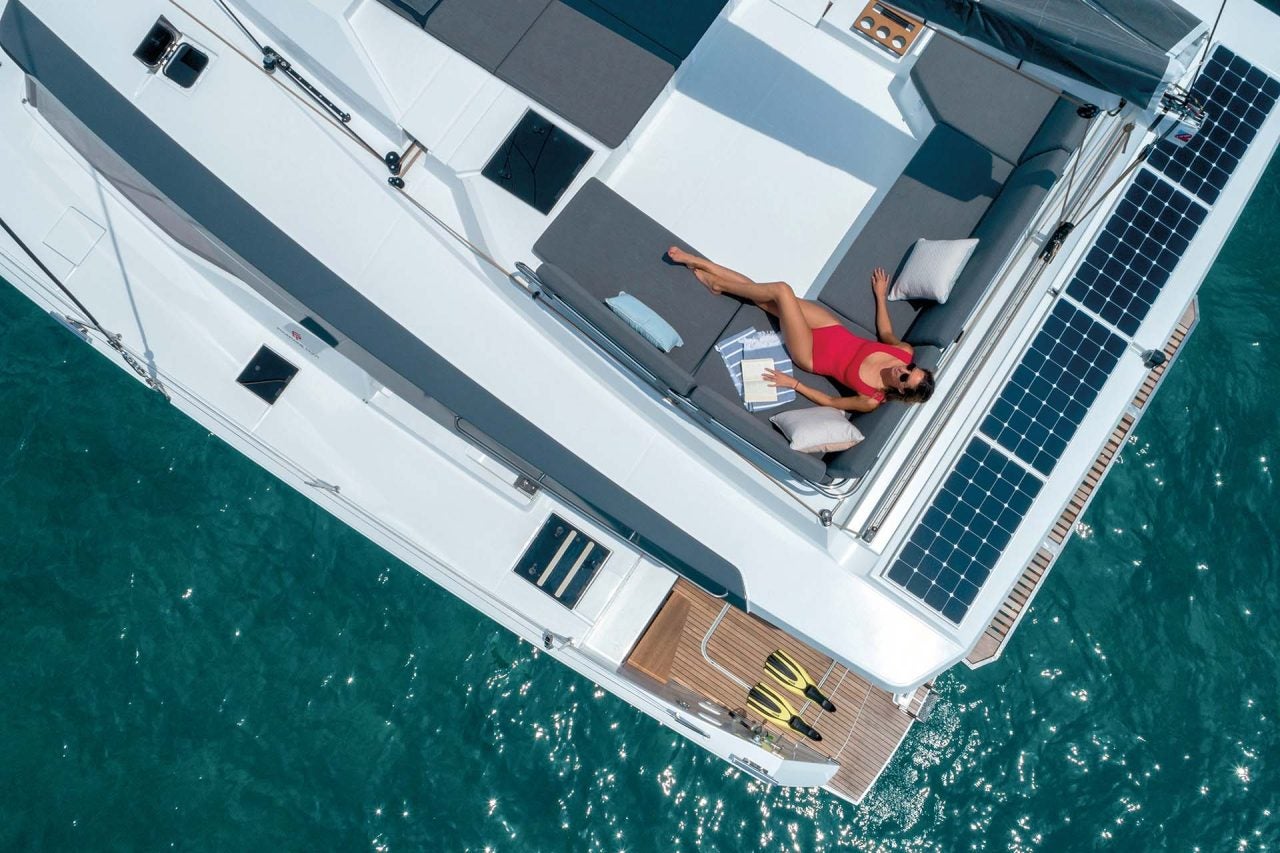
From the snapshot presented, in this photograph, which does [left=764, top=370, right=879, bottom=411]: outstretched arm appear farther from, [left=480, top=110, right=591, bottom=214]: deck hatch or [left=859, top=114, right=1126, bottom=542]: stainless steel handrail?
[left=480, top=110, right=591, bottom=214]: deck hatch

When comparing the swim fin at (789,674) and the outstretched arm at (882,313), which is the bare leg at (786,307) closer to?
the outstretched arm at (882,313)

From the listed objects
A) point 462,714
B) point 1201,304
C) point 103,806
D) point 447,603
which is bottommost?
point 103,806

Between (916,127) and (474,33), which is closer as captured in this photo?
(474,33)

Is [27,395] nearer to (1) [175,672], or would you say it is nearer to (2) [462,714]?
(1) [175,672]

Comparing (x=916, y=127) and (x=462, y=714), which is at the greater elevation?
(x=916, y=127)

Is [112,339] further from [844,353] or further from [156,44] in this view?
[844,353]

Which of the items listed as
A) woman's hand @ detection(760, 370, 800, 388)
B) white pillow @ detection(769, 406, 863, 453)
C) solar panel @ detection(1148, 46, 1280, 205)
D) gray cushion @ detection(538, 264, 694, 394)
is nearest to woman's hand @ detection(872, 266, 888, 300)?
woman's hand @ detection(760, 370, 800, 388)

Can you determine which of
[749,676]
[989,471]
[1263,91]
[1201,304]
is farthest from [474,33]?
[1201,304]
